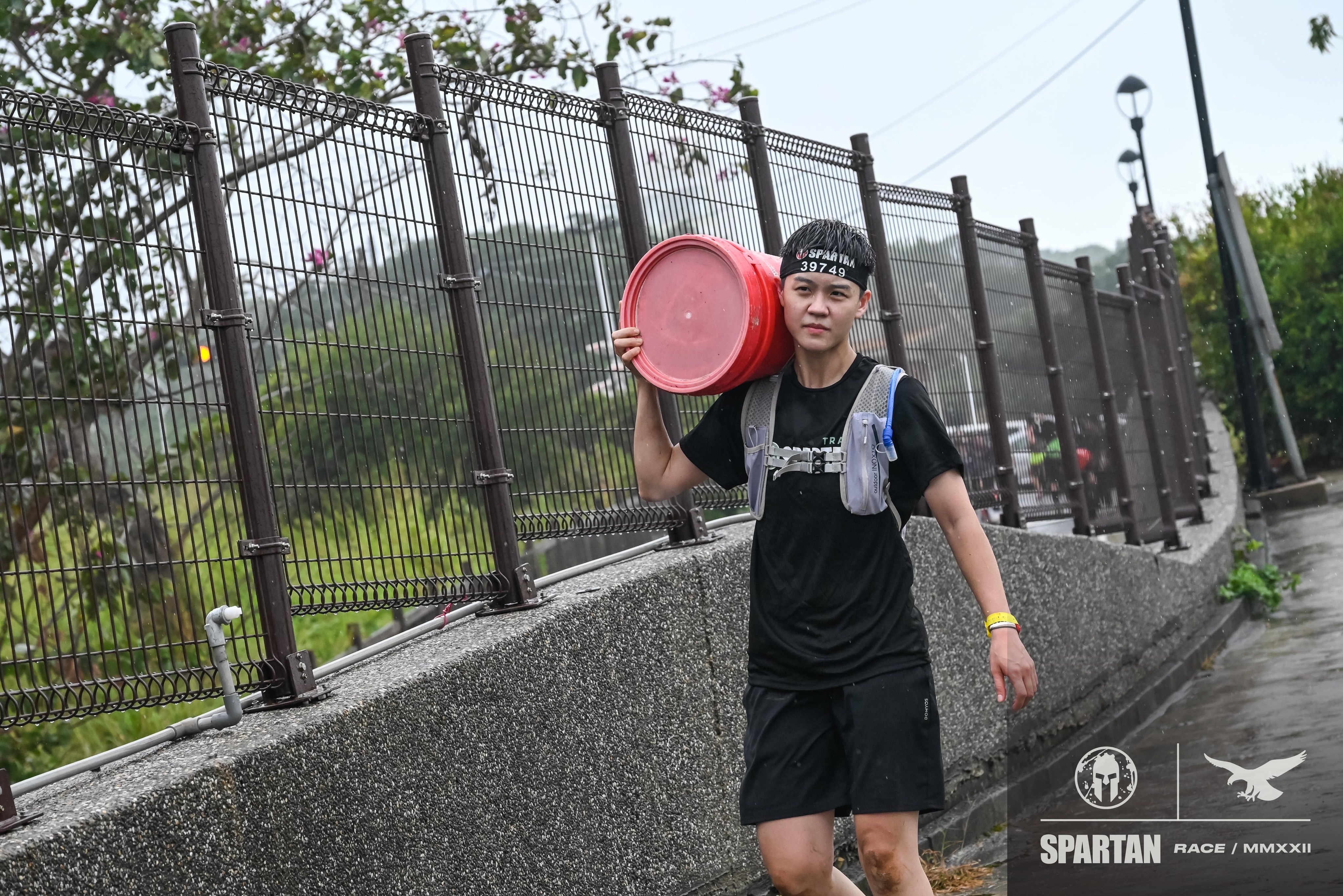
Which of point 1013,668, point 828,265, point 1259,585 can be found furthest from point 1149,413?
point 1013,668

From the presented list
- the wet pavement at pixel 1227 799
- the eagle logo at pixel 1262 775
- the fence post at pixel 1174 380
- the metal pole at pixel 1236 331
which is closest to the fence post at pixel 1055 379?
the wet pavement at pixel 1227 799

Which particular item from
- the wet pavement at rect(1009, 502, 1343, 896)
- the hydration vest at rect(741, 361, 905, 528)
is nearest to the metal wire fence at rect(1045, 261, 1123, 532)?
the wet pavement at rect(1009, 502, 1343, 896)

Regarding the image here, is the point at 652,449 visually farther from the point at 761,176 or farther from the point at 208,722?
the point at 761,176

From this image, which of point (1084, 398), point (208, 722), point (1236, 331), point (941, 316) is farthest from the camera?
point (1236, 331)

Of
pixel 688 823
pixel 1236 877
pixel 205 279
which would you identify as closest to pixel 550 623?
pixel 688 823

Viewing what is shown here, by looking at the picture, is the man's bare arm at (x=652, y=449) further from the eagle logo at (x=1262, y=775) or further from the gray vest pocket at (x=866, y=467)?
the eagle logo at (x=1262, y=775)

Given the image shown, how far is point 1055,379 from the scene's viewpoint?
10648mm

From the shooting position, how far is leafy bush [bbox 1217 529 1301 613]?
12.5 meters

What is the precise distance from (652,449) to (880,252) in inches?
168

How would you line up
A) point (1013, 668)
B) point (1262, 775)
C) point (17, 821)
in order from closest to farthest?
point (17, 821) → point (1013, 668) → point (1262, 775)

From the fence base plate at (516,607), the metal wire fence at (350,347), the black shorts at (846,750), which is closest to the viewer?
the black shorts at (846,750)

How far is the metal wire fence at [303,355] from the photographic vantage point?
379 cm

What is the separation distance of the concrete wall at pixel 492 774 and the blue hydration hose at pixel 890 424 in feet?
4.50

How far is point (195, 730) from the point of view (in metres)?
4.14
